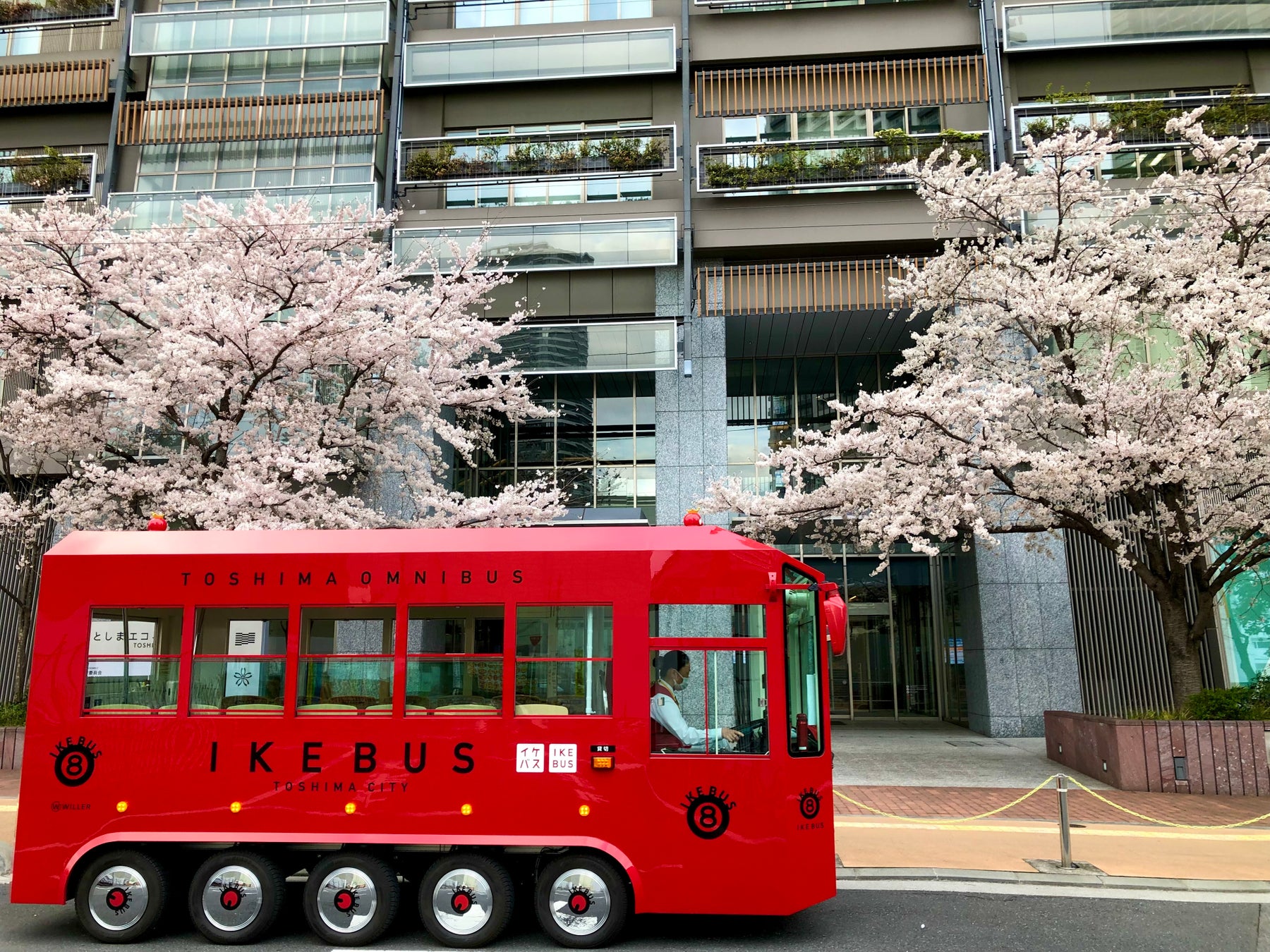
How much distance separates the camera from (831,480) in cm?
1480

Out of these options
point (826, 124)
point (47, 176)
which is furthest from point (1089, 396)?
point (47, 176)

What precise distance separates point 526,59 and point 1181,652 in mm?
17419

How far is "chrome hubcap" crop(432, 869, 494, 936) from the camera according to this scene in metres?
6.66

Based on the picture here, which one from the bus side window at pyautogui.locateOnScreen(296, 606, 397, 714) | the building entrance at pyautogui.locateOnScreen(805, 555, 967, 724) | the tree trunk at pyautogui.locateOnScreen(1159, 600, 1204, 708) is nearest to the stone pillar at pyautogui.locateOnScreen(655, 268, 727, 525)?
the building entrance at pyautogui.locateOnScreen(805, 555, 967, 724)

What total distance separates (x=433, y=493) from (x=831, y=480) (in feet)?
23.4

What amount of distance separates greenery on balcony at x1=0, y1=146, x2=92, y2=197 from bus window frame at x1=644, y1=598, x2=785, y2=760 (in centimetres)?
2030

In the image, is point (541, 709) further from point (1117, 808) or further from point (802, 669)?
point (1117, 808)

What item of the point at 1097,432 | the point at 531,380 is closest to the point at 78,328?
the point at 531,380

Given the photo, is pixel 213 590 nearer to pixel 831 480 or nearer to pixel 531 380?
pixel 831 480

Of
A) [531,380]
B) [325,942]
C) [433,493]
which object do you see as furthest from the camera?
[531,380]

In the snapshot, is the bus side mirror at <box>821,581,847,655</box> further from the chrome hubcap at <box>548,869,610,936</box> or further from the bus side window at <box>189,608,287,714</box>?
the bus side window at <box>189,608,287,714</box>

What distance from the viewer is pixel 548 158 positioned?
67.9 feet

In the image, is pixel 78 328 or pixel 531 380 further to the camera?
pixel 531 380

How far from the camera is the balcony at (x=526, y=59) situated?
20.9 meters
